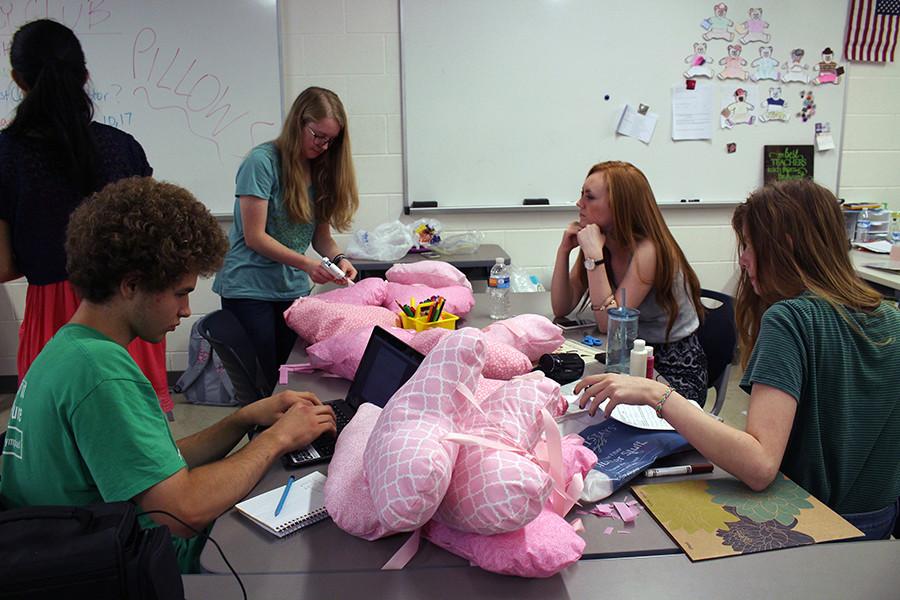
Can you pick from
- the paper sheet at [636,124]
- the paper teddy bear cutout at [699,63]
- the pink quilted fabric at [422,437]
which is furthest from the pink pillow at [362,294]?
the paper teddy bear cutout at [699,63]

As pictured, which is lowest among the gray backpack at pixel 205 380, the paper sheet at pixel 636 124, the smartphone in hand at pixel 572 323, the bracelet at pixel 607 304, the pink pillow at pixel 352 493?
the gray backpack at pixel 205 380

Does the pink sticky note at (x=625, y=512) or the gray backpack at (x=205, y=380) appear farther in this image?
the gray backpack at (x=205, y=380)

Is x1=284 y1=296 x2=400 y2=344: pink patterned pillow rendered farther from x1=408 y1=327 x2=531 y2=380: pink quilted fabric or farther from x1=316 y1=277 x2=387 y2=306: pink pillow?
x1=408 y1=327 x2=531 y2=380: pink quilted fabric

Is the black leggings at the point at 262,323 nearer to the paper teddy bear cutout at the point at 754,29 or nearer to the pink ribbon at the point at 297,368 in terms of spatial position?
the pink ribbon at the point at 297,368

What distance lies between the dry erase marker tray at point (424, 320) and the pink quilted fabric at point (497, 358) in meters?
0.35

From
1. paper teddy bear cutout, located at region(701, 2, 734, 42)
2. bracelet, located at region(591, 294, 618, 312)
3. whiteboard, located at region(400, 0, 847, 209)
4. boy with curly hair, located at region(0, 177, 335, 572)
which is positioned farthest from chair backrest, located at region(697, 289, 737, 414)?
paper teddy bear cutout, located at region(701, 2, 734, 42)

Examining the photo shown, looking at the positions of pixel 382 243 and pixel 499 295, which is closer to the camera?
pixel 499 295

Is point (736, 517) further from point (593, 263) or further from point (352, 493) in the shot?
point (593, 263)

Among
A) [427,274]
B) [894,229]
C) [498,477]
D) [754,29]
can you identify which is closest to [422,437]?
[498,477]

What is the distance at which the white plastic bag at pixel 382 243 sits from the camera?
3348 mm

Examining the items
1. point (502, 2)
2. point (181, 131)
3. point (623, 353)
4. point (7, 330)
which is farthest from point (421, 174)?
point (7, 330)

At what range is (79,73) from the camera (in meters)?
1.88

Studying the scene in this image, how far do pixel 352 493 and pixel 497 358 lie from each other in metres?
0.68

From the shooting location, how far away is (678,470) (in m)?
1.24
